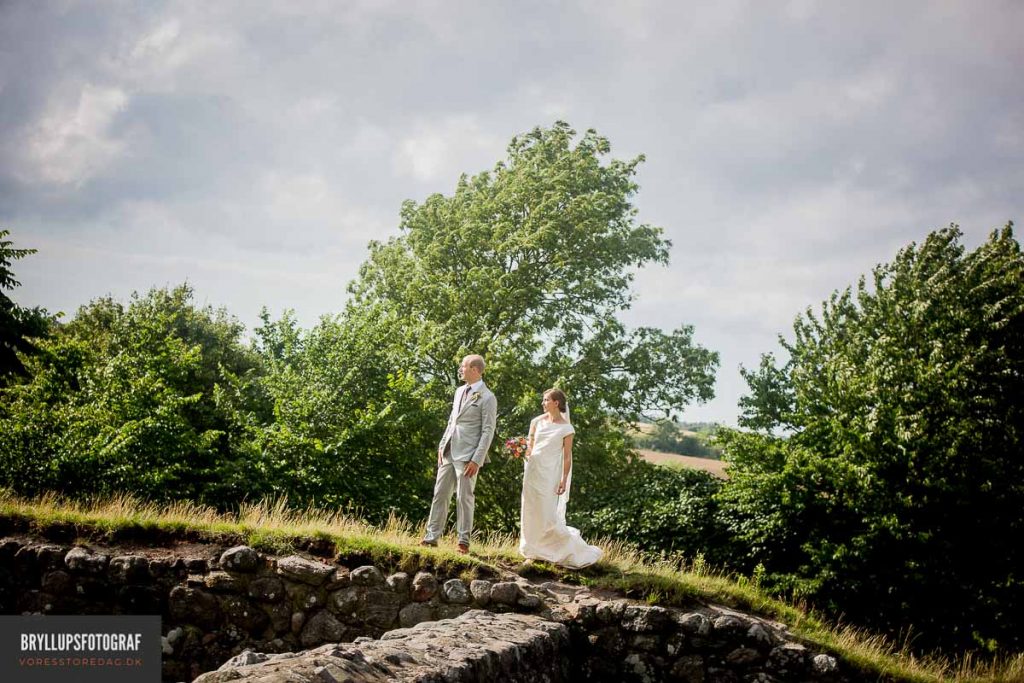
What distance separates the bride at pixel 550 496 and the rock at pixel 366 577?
1977 millimetres

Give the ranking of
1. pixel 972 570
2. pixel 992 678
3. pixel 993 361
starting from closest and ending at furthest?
1. pixel 992 678
2. pixel 972 570
3. pixel 993 361

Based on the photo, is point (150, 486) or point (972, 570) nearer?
point (972, 570)

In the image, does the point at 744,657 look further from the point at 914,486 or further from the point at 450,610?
the point at 914,486

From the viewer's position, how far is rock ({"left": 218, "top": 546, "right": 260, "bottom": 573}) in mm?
7148

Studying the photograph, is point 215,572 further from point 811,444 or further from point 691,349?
point 691,349

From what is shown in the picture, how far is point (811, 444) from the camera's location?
38.1 ft

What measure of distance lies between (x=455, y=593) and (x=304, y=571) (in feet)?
5.50

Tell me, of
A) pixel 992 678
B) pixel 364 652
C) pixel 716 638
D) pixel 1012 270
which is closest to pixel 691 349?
pixel 1012 270

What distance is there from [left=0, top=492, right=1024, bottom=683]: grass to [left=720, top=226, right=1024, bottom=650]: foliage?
1.23 metres

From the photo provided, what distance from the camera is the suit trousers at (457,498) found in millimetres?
8172

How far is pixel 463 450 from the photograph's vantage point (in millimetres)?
8227

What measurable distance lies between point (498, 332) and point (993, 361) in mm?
12487

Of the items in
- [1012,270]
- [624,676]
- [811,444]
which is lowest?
[624,676]

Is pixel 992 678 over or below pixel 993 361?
below
